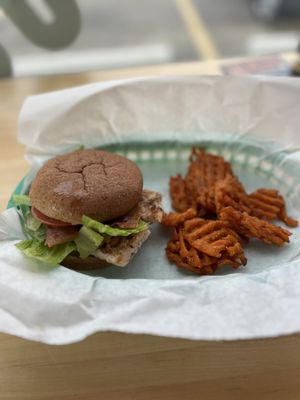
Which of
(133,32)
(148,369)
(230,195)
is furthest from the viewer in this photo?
(133,32)

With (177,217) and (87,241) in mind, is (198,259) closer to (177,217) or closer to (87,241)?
(177,217)

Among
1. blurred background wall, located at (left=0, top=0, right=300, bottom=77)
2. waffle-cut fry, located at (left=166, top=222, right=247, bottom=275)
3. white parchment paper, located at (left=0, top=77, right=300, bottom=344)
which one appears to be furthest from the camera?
blurred background wall, located at (left=0, top=0, right=300, bottom=77)

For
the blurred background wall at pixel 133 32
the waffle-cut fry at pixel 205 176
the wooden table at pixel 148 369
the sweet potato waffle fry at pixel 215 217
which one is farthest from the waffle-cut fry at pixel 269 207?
the blurred background wall at pixel 133 32

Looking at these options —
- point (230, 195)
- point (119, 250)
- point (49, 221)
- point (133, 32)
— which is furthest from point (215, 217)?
point (133, 32)

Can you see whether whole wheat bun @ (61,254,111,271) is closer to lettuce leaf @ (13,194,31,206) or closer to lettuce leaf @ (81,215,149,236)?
lettuce leaf @ (81,215,149,236)

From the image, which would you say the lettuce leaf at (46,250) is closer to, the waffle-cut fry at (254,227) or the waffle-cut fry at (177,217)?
the waffle-cut fry at (177,217)

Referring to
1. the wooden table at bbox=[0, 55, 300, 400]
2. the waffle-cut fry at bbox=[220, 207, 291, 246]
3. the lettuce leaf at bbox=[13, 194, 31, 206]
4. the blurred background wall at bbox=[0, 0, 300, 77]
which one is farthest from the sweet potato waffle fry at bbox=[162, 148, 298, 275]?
the blurred background wall at bbox=[0, 0, 300, 77]
